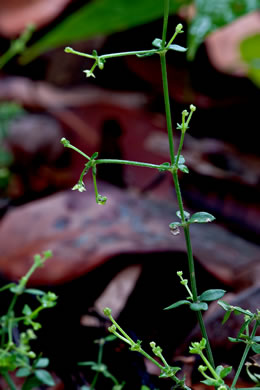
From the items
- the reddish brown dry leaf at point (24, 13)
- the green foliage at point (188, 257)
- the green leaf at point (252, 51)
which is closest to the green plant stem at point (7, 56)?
the reddish brown dry leaf at point (24, 13)

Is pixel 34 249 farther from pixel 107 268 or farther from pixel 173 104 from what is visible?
pixel 173 104

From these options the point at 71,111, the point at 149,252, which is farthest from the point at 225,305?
the point at 71,111

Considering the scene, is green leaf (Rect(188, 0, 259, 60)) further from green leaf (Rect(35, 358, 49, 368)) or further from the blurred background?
green leaf (Rect(35, 358, 49, 368))

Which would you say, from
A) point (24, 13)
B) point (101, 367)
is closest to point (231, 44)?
point (24, 13)

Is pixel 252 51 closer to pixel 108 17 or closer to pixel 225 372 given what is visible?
pixel 108 17

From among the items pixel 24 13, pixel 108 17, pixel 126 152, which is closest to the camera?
pixel 108 17
